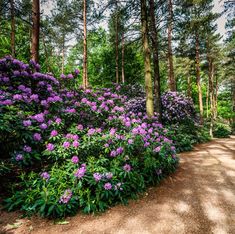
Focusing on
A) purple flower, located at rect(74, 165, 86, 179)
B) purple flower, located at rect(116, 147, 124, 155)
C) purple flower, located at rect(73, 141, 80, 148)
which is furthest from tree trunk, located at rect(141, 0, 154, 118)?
purple flower, located at rect(74, 165, 86, 179)

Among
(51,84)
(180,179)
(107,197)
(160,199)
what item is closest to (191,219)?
(160,199)

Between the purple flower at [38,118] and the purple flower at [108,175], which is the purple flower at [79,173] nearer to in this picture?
the purple flower at [108,175]

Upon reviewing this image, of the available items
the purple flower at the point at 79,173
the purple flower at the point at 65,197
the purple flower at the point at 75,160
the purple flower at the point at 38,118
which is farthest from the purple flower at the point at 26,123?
the purple flower at the point at 65,197

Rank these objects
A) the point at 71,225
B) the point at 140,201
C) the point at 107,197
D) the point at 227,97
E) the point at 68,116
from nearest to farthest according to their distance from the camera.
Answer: the point at 71,225, the point at 107,197, the point at 140,201, the point at 68,116, the point at 227,97

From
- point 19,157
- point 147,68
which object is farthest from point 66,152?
point 147,68

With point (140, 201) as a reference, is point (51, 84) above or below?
above

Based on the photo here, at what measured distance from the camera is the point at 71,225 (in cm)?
317

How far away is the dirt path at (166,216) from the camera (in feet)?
9.96

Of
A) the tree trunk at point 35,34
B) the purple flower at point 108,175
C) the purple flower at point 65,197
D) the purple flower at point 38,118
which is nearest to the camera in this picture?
the purple flower at point 65,197

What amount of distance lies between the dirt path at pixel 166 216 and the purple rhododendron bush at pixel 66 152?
0.20 meters

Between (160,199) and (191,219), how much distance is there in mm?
786

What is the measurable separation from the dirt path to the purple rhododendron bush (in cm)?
20

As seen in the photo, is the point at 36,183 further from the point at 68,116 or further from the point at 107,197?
the point at 68,116

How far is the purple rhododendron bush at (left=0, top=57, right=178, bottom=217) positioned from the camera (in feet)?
11.5
